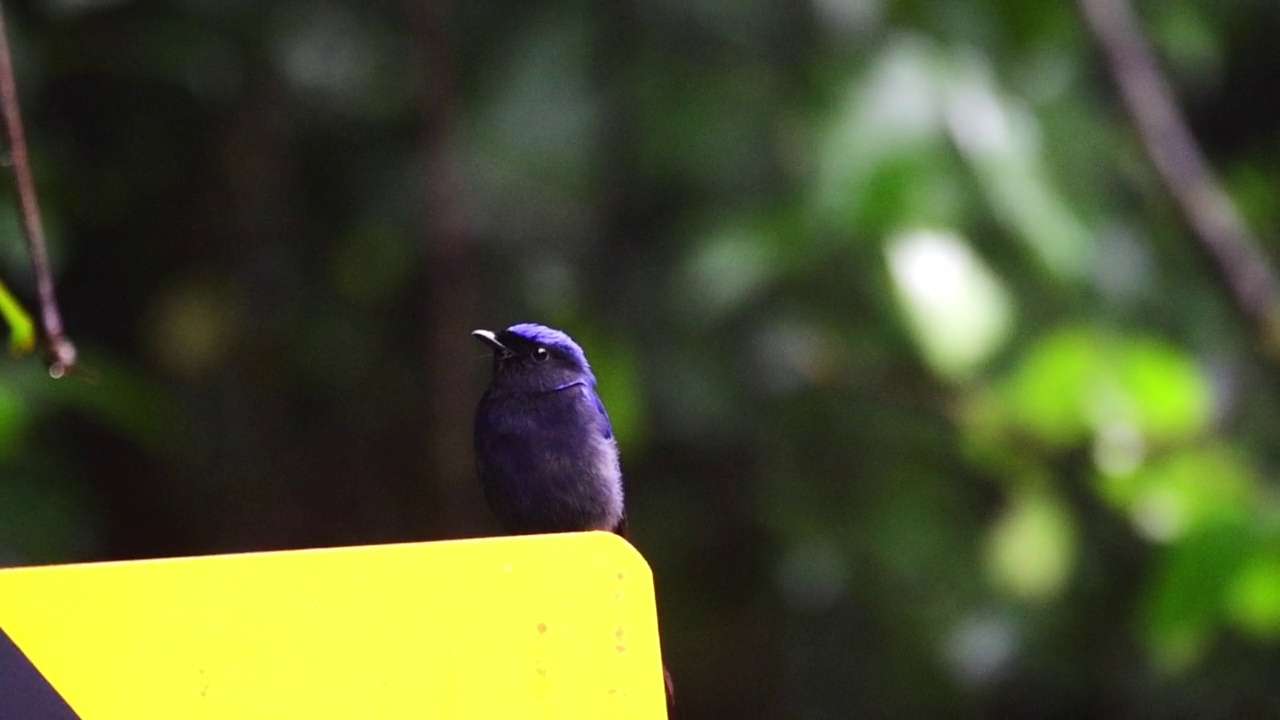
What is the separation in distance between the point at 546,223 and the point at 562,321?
929mm

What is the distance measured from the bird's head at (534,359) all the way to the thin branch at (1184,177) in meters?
2.17

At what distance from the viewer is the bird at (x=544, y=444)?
2.75 meters

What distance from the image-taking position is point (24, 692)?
4.97ft

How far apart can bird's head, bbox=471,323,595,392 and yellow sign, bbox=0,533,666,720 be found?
4.39ft

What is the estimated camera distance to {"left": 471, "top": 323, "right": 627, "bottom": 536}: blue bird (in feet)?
9.01

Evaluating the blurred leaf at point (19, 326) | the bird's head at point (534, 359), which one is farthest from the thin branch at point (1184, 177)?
the blurred leaf at point (19, 326)

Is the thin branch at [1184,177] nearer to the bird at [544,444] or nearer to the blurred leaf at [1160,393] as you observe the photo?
the blurred leaf at [1160,393]

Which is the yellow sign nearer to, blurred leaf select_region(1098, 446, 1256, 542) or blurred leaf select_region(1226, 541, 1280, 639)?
blurred leaf select_region(1226, 541, 1280, 639)

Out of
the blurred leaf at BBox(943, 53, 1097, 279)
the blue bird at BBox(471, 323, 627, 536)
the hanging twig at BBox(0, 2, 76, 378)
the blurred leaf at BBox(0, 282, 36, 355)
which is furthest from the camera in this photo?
the blurred leaf at BBox(943, 53, 1097, 279)

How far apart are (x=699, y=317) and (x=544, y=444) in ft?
7.61

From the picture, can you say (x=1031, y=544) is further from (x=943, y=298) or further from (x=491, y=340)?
(x=491, y=340)

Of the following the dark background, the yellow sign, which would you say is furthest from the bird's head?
the yellow sign

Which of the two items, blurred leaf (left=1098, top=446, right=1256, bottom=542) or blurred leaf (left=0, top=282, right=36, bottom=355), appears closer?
blurred leaf (left=0, top=282, right=36, bottom=355)

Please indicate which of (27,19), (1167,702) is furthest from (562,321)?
(1167,702)
